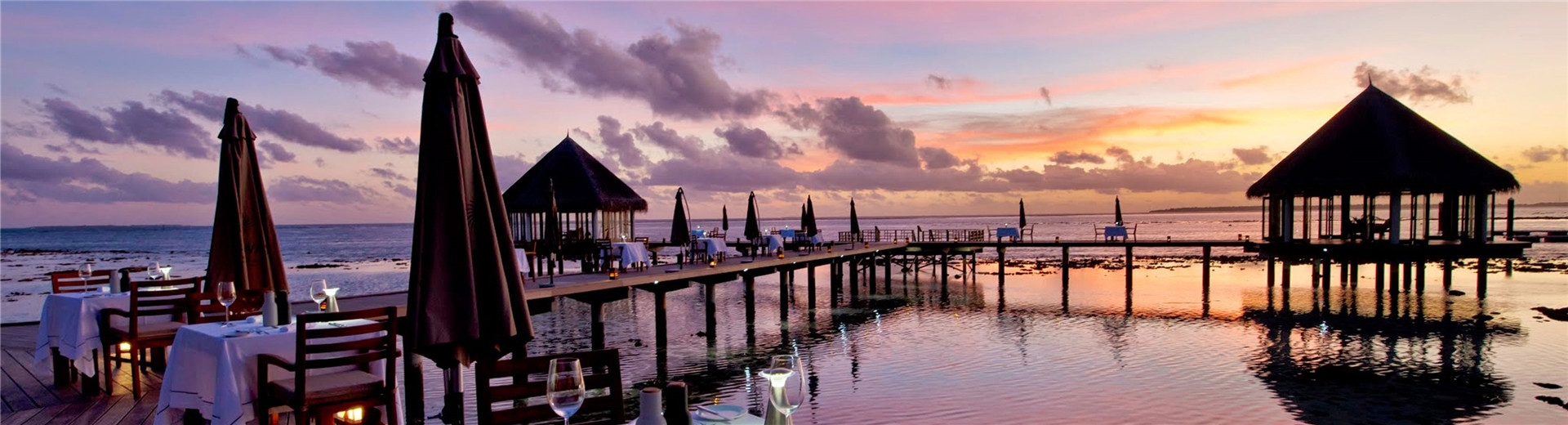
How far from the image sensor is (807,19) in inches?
619

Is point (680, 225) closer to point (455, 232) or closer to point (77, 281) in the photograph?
point (77, 281)

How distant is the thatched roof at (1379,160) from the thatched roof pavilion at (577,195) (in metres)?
20.3

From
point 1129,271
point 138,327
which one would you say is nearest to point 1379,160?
point 1129,271

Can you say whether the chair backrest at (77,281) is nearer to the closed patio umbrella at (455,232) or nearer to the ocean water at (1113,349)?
the ocean water at (1113,349)

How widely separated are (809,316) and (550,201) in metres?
7.57

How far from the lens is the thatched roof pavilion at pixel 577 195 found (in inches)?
946

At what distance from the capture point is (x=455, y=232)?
4.16 meters

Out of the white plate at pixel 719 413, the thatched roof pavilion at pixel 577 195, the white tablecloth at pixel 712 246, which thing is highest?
the thatched roof pavilion at pixel 577 195

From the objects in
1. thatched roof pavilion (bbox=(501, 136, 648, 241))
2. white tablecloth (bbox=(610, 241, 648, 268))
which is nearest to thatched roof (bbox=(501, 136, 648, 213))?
thatched roof pavilion (bbox=(501, 136, 648, 241))

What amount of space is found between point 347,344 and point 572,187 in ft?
66.6

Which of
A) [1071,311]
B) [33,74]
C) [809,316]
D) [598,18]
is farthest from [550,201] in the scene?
[1071,311]

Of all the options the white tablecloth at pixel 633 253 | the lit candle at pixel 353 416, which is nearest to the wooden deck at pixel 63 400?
the lit candle at pixel 353 416

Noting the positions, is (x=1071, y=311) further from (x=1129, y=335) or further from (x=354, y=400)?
(x=354, y=400)

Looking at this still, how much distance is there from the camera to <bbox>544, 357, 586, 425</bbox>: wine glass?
2.41 metres
